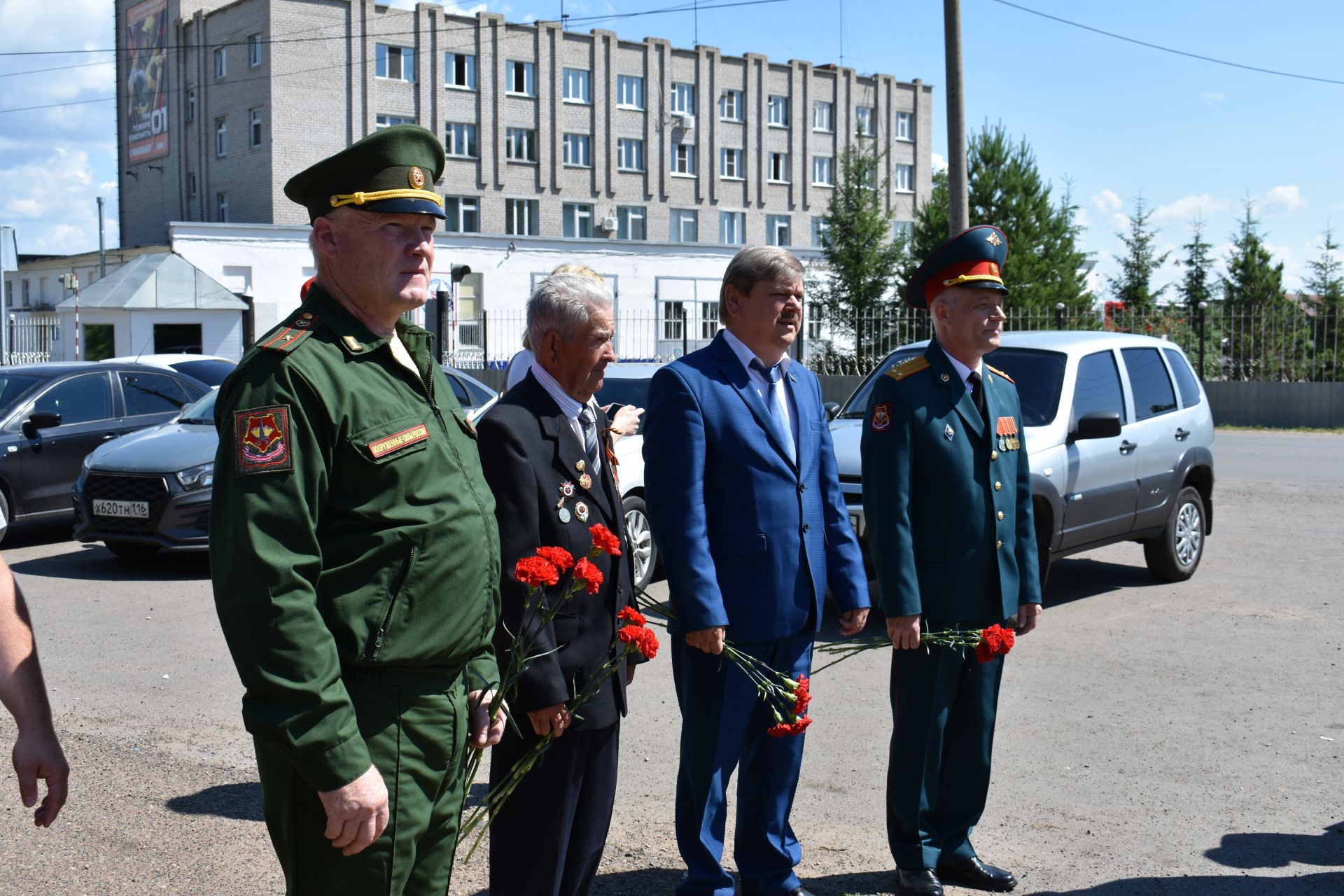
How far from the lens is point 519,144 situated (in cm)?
5609

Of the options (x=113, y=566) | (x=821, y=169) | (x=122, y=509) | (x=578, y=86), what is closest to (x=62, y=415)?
(x=113, y=566)

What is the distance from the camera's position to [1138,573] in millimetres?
10242

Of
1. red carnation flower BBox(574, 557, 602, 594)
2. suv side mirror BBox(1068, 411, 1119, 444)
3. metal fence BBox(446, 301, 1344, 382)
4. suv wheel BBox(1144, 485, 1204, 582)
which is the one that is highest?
metal fence BBox(446, 301, 1344, 382)

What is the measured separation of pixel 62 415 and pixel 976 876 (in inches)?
419

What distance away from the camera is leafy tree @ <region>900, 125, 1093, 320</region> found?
152 feet

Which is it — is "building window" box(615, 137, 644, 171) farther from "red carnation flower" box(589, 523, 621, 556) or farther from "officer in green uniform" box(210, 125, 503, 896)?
"officer in green uniform" box(210, 125, 503, 896)

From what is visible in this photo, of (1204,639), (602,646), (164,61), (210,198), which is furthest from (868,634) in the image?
(164,61)

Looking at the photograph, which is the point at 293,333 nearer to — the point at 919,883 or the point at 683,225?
the point at 919,883

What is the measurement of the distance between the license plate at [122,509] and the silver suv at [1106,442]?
5.55 metres

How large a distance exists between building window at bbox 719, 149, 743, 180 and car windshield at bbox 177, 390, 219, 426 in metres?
52.5

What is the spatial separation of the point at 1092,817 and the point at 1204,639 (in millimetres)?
3425

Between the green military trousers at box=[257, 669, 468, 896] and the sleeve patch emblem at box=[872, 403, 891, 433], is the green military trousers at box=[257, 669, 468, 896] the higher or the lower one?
the lower one

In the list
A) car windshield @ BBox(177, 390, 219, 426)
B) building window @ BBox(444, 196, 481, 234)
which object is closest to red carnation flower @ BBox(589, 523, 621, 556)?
car windshield @ BBox(177, 390, 219, 426)

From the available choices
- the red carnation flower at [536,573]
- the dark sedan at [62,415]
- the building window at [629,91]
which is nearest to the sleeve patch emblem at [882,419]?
the red carnation flower at [536,573]
